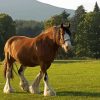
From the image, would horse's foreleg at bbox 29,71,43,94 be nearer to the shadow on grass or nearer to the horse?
the horse

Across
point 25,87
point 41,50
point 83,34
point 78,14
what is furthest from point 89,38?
point 41,50

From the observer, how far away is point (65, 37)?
15211 mm

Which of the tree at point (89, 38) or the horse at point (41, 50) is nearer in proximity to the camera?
the horse at point (41, 50)

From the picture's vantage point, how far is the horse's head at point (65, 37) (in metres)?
15.1

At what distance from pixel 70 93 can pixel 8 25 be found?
89.8 meters

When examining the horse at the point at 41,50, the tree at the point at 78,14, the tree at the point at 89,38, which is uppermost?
the horse at the point at 41,50

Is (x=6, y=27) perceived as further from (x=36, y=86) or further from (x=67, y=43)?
(x=67, y=43)

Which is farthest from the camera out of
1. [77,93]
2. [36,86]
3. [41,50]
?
[36,86]

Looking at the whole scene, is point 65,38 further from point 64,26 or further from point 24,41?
point 24,41

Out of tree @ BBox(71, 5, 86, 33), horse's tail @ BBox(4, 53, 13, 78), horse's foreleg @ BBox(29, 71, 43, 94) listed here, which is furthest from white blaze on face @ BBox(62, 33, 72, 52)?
tree @ BBox(71, 5, 86, 33)

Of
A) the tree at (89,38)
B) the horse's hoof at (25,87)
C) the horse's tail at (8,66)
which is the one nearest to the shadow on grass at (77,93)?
the horse's hoof at (25,87)

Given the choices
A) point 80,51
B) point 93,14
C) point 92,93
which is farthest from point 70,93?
point 93,14

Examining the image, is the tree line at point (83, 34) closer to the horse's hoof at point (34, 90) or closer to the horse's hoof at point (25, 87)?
the horse's hoof at point (25, 87)

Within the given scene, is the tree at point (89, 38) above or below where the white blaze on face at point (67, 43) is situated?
below
